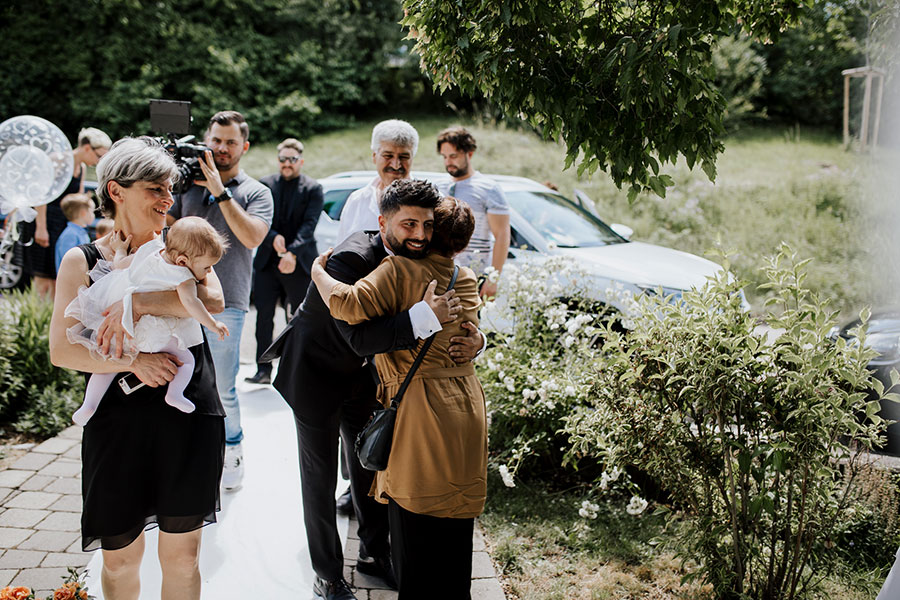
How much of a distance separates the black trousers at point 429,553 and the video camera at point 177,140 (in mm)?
2282

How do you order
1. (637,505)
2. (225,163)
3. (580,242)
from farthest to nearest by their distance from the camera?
(580,242)
(225,163)
(637,505)

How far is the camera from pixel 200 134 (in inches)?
1017

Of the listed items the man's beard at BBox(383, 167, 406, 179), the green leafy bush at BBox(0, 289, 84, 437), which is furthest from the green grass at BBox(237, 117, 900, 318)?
the green leafy bush at BBox(0, 289, 84, 437)

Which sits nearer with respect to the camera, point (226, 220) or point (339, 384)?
point (339, 384)

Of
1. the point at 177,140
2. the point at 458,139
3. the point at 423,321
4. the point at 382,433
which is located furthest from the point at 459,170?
the point at 382,433

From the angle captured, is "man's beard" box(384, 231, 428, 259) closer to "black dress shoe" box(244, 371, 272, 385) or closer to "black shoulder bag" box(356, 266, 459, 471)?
"black shoulder bag" box(356, 266, 459, 471)

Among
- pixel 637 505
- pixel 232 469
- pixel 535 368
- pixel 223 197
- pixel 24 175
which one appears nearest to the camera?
pixel 637 505

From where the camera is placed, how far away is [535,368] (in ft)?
15.7

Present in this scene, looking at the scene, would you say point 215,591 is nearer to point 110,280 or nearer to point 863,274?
point 110,280

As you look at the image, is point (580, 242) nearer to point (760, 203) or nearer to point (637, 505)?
point (637, 505)

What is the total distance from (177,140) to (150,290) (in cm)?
180

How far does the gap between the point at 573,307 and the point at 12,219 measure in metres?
4.51

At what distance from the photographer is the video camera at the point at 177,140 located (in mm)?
4066

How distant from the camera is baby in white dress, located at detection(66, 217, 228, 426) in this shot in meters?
2.62
